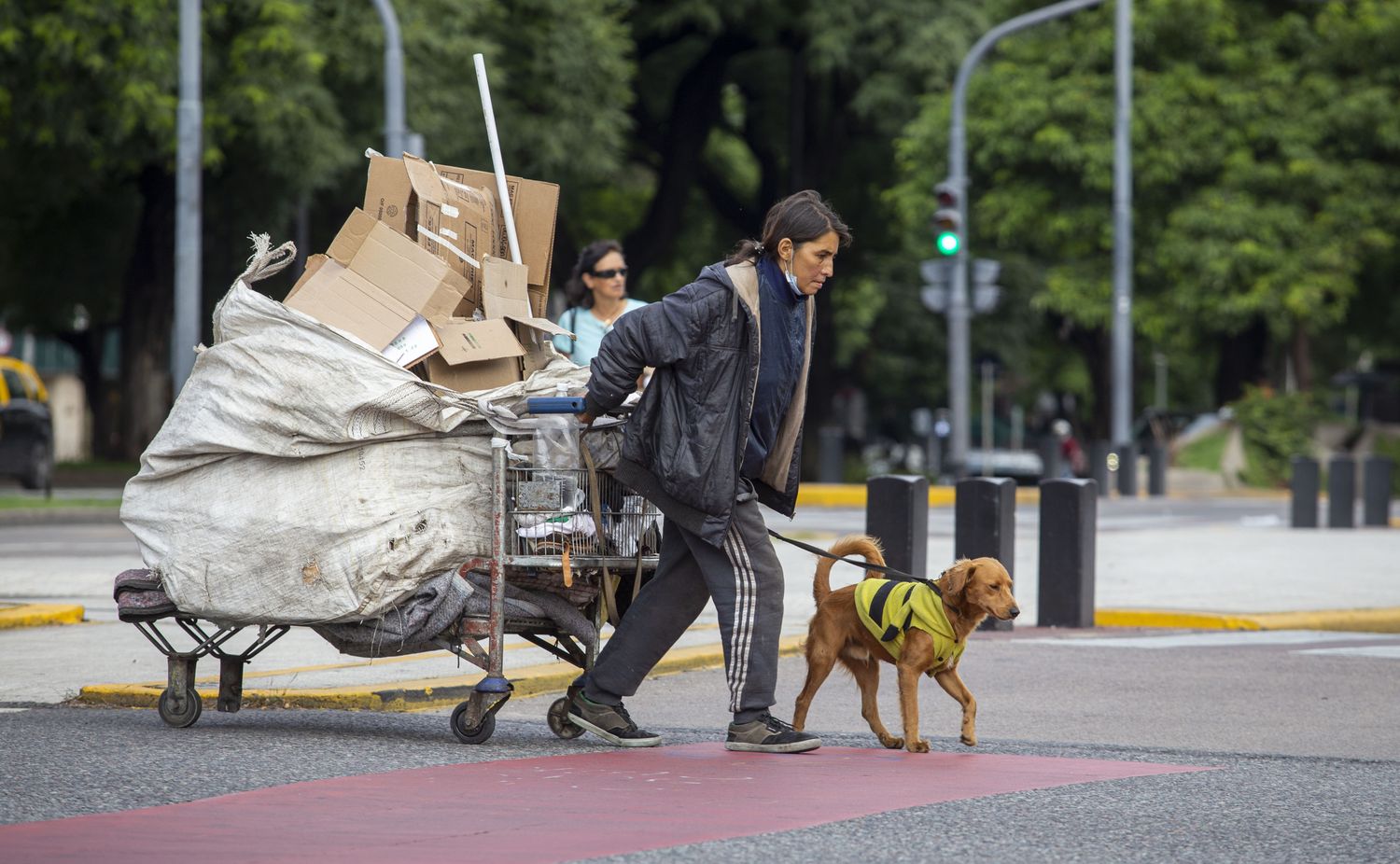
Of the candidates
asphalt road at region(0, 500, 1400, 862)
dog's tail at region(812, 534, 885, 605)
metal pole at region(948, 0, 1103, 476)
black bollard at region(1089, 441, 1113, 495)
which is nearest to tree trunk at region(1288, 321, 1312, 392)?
black bollard at region(1089, 441, 1113, 495)

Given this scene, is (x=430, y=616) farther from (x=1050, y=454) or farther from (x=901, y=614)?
(x=1050, y=454)

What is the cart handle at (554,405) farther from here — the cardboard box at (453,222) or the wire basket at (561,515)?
Answer: the cardboard box at (453,222)

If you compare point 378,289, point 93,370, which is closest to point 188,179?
point 378,289

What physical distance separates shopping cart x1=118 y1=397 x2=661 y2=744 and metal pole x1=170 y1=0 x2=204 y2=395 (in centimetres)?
1267

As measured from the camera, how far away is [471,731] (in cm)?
685

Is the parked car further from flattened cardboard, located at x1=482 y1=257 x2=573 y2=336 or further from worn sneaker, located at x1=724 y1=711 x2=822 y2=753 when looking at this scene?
worn sneaker, located at x1=724 y1=711 x2=822 y2=753

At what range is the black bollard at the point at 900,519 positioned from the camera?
1123cm

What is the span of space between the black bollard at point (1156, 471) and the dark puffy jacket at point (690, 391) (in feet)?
81.6

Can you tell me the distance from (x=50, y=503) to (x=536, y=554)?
1695cm

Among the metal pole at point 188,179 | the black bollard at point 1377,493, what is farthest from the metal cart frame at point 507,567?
the black bollard at point 1377,493

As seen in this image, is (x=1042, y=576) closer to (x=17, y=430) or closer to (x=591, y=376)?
(x=591, y=376)

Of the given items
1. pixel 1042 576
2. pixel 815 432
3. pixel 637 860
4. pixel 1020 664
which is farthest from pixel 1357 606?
pixel 815 432

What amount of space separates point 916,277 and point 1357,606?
924 inches

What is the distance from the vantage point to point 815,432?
112 ft
